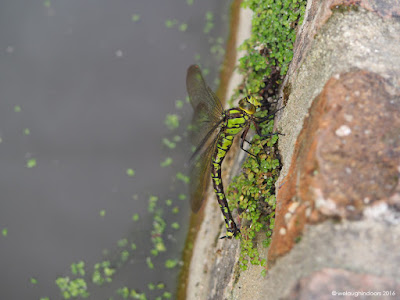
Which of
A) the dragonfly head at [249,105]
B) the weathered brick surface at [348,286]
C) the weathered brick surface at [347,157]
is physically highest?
the dragonfly head at [249,105]

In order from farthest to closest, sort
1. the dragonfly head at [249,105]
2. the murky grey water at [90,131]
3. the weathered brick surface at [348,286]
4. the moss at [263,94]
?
the murky grey water at [90,131], the dragonfly head at [249,105], the moss at [263,94], the weathered brick surface at [348,286]

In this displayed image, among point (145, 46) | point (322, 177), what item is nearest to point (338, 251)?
point (322, 177)

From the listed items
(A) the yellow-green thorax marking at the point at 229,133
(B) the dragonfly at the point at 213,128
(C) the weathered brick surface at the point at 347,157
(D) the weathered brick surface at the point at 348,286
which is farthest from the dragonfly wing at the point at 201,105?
(D) the weathered brick surface at the point at 348,286

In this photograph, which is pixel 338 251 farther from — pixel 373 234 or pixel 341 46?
pixel 341 46

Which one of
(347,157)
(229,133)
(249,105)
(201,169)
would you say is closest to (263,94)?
(249,105)

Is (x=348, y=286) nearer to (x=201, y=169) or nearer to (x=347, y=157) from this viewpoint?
(x=347, y=157)

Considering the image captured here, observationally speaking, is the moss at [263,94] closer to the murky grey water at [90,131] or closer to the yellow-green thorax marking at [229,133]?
the yellow-green thorax marking at [229,133]

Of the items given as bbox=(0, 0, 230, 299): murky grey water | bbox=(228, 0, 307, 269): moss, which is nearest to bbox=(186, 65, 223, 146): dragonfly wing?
bbox=(228, 0, 307, 269): moss
